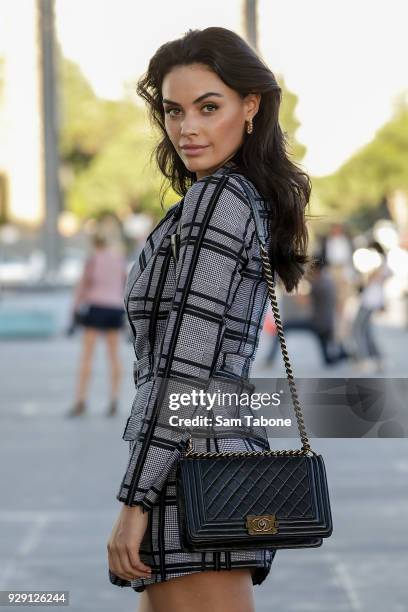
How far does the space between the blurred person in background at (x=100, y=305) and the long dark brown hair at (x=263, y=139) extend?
7.87 metres

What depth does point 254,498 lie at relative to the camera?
2209 mm

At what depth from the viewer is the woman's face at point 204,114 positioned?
236cm

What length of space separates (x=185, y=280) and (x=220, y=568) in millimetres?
519

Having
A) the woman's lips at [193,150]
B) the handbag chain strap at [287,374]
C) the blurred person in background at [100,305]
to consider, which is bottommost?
the blurred person in background at [100,305]

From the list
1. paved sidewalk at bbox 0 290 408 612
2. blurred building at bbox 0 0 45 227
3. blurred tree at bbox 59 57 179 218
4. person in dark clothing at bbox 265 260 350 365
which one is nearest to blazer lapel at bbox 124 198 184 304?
paved sidewalk at bbox 0 290 408 612

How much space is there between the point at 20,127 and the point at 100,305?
4898 centimetres

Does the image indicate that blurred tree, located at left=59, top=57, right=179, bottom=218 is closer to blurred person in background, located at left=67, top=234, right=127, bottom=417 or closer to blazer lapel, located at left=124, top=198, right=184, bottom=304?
blurred person in background, located at left=67, top=234, right=127, bottom=417

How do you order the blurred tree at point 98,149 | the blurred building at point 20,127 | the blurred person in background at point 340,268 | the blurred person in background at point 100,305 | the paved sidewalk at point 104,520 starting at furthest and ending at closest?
1. the blurred tree at point 98,149
2. the blurred building at point 20,127
3. the blurred person in background at point 340,268
4. the blurred person in background at point 100,305
5. the paved sidewalk at point 104,520

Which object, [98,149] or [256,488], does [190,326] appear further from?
[98,149]

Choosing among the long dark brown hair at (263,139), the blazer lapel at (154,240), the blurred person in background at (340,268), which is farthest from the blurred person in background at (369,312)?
the blazer lapel at (154,240)

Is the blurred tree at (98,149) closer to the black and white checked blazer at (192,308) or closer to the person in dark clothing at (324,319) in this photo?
the person in dark clothing at (324,319)

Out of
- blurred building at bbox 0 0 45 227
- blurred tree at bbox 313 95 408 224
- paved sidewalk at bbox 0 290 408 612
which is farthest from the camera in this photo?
blurred tree at bbox 313 95 408 224

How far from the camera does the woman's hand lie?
2178mm

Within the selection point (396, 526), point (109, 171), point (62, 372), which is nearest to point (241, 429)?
point (396, 526)
